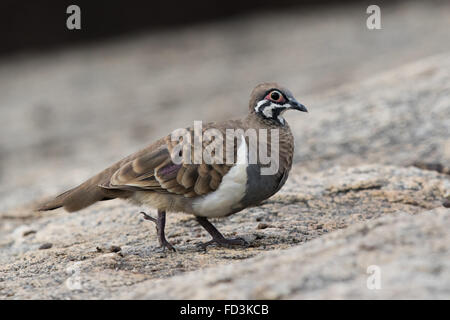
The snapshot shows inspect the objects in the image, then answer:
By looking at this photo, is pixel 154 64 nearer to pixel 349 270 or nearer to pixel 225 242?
pixel 225 242

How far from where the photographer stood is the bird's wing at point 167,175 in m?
4.88

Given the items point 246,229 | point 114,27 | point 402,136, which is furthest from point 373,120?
point 114,27

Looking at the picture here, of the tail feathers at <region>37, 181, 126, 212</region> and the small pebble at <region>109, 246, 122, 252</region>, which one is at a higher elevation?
the tail feathers at <region>37, 181, 126, 212</region>

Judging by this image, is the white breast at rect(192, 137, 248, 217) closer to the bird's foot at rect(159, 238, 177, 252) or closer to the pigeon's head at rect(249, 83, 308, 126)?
the bird's foot at rect(159, 238, 177, 252)

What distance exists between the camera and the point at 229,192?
15.9ft

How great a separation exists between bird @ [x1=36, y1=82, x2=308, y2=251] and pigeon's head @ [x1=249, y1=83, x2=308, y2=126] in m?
0.12

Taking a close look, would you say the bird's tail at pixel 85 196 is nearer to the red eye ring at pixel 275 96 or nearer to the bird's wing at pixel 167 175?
the bird's wing at pixel 167 175

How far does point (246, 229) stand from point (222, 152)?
3.08 feet

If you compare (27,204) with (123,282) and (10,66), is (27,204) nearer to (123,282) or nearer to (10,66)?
(123,282)

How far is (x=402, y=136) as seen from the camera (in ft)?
24.1

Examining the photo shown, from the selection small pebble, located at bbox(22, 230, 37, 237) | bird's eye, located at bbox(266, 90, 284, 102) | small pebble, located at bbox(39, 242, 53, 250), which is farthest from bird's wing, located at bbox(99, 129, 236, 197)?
small pebble, located at bbox(22, 230, 37, 237)

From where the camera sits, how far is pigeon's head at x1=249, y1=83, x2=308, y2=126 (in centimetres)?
532

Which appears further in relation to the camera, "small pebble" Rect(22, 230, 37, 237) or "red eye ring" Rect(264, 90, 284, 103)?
"small pebble" Rect(22, 230, 37, 237)

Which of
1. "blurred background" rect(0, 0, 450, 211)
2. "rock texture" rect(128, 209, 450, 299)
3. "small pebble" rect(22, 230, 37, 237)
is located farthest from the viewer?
"blurred background" rect(0, 0, 450, 211)
